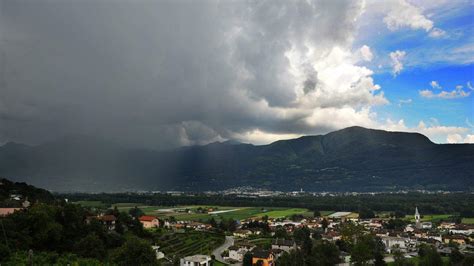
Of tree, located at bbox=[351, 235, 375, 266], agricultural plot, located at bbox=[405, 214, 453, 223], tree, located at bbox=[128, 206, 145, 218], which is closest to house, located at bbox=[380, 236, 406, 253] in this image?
tree, located at bbox=[351, 235, 375, 266]

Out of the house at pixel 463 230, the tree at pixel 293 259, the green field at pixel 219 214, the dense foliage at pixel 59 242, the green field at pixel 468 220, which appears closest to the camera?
the dense foliage at pixel 59 242

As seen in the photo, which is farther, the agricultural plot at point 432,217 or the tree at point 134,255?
the agricultural plot at point 432,217

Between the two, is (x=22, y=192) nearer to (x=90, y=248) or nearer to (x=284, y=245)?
(x=90, y=248)

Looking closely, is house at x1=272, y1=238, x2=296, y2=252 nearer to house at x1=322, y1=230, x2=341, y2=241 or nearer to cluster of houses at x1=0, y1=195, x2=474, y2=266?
cluster of houses at x1=0, y1=195, x2=474, y2=266

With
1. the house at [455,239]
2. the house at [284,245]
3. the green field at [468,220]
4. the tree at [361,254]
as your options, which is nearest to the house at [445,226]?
the green field at [468,220]

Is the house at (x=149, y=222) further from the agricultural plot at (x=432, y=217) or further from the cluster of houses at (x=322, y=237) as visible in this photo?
the agricultural plot at (x=432, y=217)

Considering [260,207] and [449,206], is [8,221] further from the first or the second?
[449,206]

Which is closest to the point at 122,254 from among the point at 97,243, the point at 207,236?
the point at 97,243
